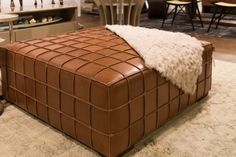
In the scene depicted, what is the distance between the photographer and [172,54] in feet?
5.87

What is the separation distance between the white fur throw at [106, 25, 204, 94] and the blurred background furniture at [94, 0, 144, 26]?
1.67 metres

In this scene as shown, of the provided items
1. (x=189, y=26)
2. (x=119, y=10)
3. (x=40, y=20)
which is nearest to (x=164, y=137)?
(x=119, y=10)

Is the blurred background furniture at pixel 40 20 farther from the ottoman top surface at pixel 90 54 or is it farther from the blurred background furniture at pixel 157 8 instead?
the blurred background furniture at pixel 157 8

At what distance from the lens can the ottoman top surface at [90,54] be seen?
4.89 ft

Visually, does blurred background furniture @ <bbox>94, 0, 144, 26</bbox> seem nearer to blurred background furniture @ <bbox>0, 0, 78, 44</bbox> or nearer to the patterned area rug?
blurred background furniture @ <bbox>0, 0, 78, 44</bbox>

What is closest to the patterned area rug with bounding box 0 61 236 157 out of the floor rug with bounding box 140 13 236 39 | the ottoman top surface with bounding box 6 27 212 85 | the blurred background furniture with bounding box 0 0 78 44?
the ottoman top surface with bounding box 6 27 212 85

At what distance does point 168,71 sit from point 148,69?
167 millimetres

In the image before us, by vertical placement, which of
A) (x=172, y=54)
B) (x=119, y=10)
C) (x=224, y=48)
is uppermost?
(x=119, y=10)

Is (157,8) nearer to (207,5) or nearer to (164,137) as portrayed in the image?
(207,5)

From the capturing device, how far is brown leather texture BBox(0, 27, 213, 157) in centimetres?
144

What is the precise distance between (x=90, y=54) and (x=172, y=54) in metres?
0.50

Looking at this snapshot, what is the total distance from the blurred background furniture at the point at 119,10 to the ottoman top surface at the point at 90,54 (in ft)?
5.23

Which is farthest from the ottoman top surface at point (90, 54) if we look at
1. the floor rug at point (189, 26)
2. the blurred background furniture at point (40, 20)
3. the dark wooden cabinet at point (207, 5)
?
the dark wooden cabinet at point (207, 5)

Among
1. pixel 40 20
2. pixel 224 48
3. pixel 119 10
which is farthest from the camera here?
pixel 40 20
